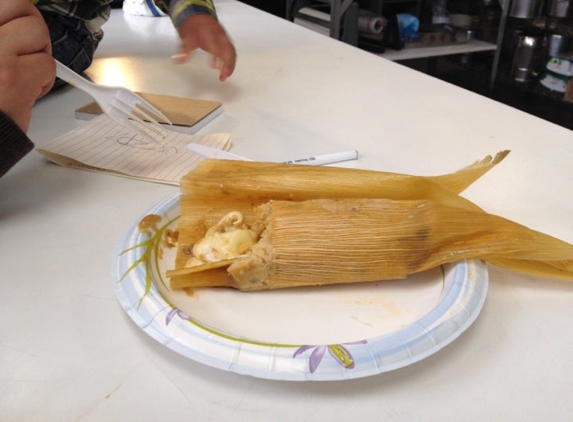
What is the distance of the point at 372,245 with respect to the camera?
44cm

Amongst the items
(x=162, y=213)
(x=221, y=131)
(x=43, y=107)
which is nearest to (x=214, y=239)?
(x=162, y=213)

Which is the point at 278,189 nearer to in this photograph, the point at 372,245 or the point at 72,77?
the point at 372,245

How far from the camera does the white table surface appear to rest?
0.35m

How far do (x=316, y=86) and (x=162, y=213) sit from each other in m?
0.57

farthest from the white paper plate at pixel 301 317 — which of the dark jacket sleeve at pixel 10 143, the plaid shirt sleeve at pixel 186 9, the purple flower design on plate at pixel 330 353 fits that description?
the plaid shirt sleeve at pixel 186 9

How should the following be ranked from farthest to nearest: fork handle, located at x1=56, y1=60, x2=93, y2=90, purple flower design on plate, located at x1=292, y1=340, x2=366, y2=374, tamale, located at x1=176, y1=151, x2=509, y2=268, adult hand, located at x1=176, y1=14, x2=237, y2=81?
adult hand, located at x1=176, y1=14, x2=237, y2=81 < fork handle, located at x1=56, y1=60, x2=93, y2=90 < tamale, located at x1=176, y1=151, x2=509, y2=268 < purple flower design on plate, located at x1=292, y1=340, x2=366, y2=374

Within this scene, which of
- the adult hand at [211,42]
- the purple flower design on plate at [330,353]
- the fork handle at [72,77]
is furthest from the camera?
the adult hand at [211,42]

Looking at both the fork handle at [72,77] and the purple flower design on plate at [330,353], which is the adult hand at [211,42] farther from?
the purple flower design on plate at [330,353]

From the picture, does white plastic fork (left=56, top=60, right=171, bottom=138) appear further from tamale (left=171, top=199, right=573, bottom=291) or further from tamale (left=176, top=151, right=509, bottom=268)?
tamale (left=171, top=199, right=573, bottom=291)

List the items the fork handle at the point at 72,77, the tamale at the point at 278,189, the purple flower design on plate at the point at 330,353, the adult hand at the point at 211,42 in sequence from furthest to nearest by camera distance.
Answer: the adult hand at the point at 211,42 → the fork handle at the point at 72,77 → the tamale at the point at 278,189 → the purple flower design on plate at the point at 330,353

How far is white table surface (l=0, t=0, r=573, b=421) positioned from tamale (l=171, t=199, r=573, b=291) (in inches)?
1.6

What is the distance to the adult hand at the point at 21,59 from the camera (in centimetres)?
54

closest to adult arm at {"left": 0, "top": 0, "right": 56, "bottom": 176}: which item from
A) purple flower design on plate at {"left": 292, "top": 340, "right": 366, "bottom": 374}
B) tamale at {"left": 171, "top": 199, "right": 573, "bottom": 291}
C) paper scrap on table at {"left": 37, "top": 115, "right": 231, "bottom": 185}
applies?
paper scrap on table at {"left": 37, "top": 115, "right": 231, "bottom": 185}

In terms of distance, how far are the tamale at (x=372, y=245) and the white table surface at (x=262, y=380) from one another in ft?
0.13
